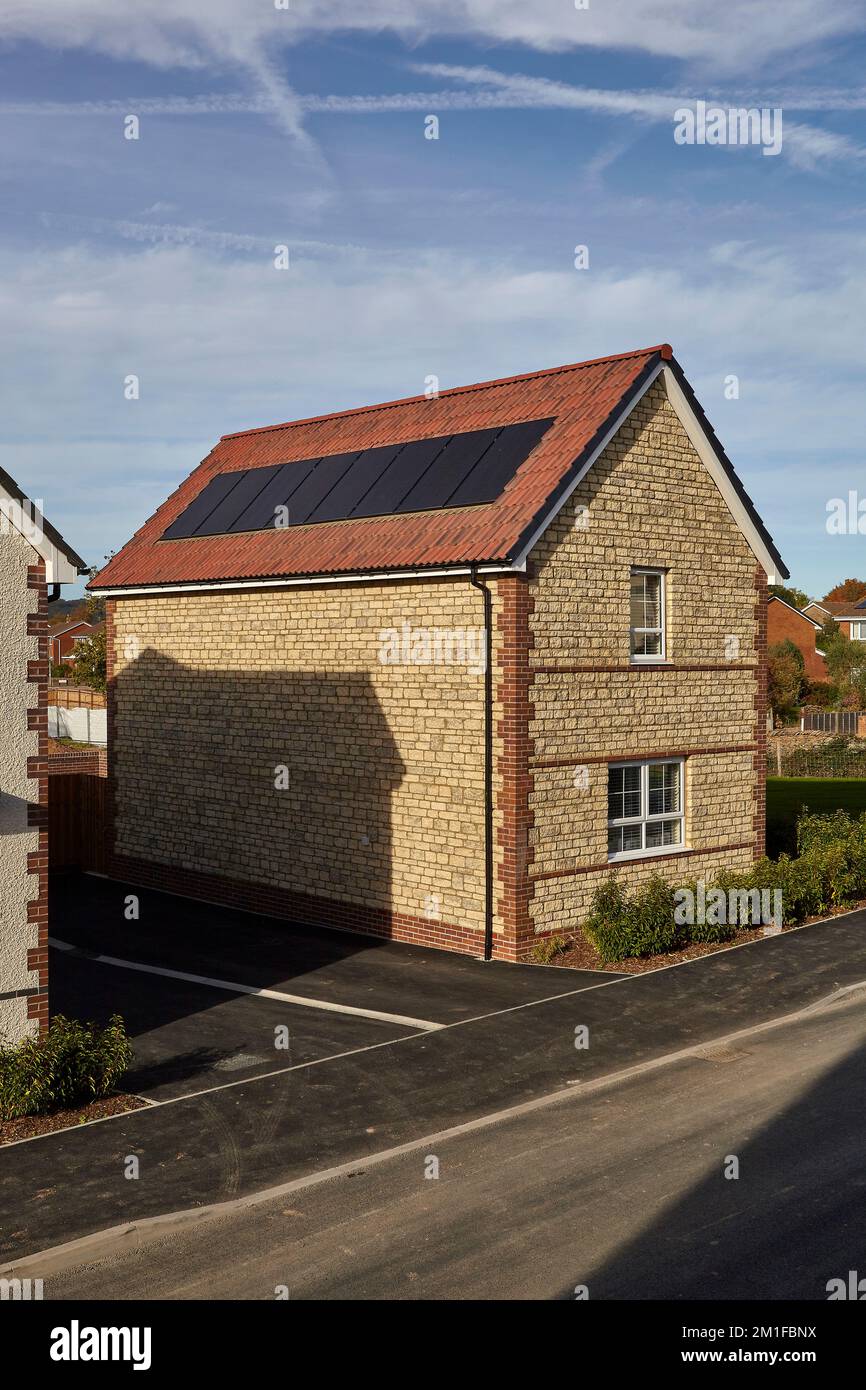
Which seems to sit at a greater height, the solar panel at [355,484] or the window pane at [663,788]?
the solar panel at [355,484]

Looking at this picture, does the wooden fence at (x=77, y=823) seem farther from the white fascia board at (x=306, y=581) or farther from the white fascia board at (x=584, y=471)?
the white fascia board at (x=584, y=471)

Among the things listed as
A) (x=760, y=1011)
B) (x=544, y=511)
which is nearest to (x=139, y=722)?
(x=544, y=511)

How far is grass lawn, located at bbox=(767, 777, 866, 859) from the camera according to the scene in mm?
34375

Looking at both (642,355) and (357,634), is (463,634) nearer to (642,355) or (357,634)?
(357,634)

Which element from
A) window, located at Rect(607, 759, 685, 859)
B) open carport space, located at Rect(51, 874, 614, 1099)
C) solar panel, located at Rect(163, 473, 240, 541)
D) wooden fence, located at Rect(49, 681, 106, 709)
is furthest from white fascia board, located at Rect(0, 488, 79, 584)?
wooden fence, located at Rect(49, 681, 106, 709)

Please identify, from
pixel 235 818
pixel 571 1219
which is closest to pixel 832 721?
pixel 235 818

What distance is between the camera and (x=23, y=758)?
1202 centimetres

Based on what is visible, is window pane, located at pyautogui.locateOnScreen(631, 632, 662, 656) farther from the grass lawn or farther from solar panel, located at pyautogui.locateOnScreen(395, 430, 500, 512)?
the grass lawn

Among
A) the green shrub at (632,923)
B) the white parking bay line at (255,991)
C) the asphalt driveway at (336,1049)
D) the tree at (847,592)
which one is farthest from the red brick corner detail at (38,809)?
the tree at (847,592)

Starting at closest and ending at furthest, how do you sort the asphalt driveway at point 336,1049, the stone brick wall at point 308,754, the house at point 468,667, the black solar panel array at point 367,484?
the asphalt driveway at point 336,1049
the house at point 468,667
the stone brick wall at point 308,754
the black solar panel array at point 367,484

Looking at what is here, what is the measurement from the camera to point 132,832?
79.2ft

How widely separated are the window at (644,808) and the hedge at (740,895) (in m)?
0.56

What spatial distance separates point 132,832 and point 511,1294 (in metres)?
17.4

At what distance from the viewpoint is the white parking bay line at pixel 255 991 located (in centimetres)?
1462
